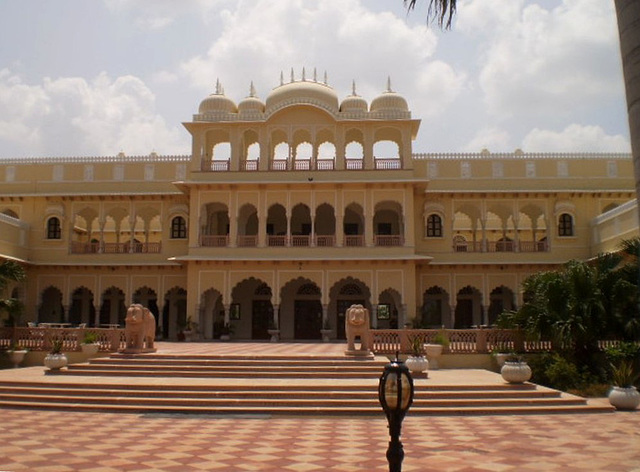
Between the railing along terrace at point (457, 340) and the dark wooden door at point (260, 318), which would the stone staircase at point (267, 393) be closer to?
the railing along terrace at point (457, 340)

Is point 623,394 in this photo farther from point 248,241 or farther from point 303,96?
point 303,96

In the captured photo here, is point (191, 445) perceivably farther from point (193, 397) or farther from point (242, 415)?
point (193, 397)

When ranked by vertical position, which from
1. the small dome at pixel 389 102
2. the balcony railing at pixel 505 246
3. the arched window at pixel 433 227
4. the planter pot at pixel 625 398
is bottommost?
the planter pot at pixel 625 398

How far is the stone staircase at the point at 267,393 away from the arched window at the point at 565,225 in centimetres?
1535

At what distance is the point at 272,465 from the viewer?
7.89 m

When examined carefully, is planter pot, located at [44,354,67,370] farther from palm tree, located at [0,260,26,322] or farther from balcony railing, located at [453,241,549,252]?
balcony railing, located at [453,241,549,252]

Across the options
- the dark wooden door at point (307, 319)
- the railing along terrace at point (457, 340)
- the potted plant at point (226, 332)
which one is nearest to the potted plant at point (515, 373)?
the railing along terrace at point (457, 340)

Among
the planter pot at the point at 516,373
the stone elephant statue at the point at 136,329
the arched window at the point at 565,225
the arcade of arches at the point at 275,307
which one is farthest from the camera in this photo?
the arched window at the point at 565,225

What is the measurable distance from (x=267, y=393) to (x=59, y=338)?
29.6 ft

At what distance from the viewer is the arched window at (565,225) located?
28944mm

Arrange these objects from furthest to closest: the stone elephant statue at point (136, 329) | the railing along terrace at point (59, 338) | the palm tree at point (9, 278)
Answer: the palm tree at point (9, 278)
the railing along terrace at point (59, 338)
the stone elephant statue at point (136, 329)

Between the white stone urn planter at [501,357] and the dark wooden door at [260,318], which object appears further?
the dark wooden door at [260,318]

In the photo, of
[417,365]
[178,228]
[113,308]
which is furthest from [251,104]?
[417,365]

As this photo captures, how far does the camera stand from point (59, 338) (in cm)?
1906
